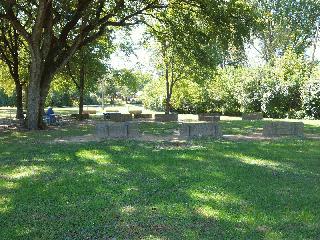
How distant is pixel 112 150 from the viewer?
1427 cm

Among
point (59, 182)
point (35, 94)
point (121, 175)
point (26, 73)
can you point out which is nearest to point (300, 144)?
point (121, 175)

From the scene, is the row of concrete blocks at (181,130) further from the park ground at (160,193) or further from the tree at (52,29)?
the tree at (52,29)

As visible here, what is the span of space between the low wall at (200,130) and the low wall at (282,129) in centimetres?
242

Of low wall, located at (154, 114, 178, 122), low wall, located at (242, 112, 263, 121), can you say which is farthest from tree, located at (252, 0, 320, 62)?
low wall, located at (154, 114, 178, 122)

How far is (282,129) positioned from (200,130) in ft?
13.2

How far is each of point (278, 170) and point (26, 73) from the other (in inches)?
1130

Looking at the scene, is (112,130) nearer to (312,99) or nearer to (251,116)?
(251,116)

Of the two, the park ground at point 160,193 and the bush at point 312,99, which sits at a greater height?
the bush at point 312,99

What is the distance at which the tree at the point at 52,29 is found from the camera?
71.1ft

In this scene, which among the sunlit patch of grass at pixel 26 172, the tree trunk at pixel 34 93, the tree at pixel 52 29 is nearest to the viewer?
the sunlit patch of grass at pixel 26 172

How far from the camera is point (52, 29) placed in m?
23.8

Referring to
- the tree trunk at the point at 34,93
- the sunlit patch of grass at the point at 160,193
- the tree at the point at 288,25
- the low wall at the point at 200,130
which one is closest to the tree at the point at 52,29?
the tree trunk at the point at 34,93

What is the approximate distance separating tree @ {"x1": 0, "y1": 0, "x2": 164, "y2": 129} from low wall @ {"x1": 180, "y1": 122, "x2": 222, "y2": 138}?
7818 millimetres

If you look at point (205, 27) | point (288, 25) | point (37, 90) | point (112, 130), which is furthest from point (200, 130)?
point (288, 25)
